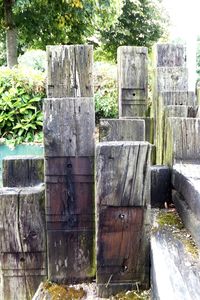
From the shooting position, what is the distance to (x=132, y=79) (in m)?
2.82

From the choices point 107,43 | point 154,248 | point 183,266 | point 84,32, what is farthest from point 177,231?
point 107,43

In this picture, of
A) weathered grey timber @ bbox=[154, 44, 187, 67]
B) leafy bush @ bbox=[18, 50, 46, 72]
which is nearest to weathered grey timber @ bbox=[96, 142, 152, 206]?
weathered grey timber @ bbox=[154, 44, 187, 67]


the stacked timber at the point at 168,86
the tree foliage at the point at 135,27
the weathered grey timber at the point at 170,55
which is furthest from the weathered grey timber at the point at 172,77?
the tree foliage at the point at 135,27

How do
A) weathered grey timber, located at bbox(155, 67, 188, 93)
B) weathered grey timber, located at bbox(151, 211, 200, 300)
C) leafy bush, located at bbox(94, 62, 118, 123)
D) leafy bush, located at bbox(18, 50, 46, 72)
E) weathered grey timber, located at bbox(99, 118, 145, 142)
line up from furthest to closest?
1. leafy bush, located at bbox(18, 50, 46, 72)
2. leafy bush, located at bbox(94, 62, 118, 123)
3. weathered grey timber, located at bbox(155, 67, 188, 93)
4. weathered grey timber, located at bbox(99, 118, 145, 142)
5. weathered grey timber, located at bbox(151, 211, 200, 300)

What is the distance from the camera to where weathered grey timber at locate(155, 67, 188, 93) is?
272cm

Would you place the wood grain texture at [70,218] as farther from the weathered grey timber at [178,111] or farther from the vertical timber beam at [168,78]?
the vertical timber beam at [168,78]

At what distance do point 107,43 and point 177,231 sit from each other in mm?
16848

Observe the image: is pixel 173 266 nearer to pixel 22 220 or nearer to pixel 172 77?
pixel 22 220

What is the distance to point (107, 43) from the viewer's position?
17438 millimetres

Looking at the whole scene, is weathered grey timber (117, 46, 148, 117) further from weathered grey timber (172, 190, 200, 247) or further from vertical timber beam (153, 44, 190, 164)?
weathered grey timber (172, 190, 200, 247)

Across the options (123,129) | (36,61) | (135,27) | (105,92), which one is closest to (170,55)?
(123,129)

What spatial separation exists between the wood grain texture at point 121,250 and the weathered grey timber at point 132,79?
1661mm

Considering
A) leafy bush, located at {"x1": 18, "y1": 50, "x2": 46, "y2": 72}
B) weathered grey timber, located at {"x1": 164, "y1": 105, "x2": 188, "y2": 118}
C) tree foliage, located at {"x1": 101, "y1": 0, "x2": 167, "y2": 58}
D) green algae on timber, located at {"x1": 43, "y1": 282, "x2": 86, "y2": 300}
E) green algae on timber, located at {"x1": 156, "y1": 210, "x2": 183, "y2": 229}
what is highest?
tree foliage, located at {"x1": 101, "y1": 0, "x2": 167, "y2": 58}

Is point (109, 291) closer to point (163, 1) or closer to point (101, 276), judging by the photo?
point (101, 276)
